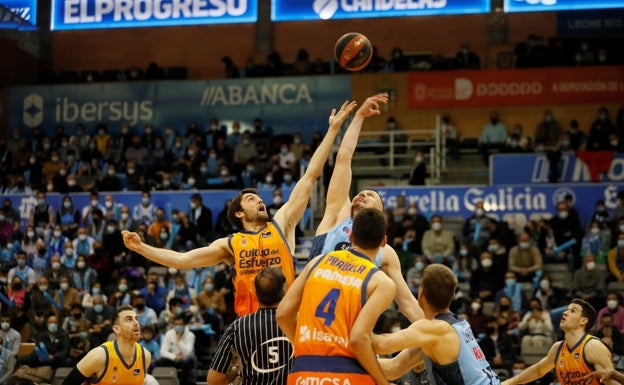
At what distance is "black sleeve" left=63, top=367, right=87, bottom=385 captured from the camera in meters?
8.64

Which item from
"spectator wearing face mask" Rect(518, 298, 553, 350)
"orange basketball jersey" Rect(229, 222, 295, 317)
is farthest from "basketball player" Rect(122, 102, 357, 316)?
"spectator wearing face mask" Rect(518, 298, 553, 350)

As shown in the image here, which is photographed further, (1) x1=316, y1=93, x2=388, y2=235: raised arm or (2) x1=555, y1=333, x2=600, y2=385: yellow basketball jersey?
(2) x1=555, y1=333, x2=600, y2=385: yellow basketball jersey

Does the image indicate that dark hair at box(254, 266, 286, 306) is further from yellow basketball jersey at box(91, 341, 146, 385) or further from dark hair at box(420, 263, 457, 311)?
yellow basketball jersey at box(91, 341, 146, 385)

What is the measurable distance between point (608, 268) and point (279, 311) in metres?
13.8

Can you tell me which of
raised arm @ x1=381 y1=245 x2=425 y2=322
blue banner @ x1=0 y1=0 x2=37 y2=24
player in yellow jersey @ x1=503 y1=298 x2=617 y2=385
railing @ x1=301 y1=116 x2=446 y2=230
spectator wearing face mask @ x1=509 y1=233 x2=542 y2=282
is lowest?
player in yellow jersey @ x1=503 y1=298 x2=617 y2=385

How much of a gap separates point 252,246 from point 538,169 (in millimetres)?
15677

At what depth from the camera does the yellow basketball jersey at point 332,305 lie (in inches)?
218

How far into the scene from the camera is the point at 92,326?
700 inches

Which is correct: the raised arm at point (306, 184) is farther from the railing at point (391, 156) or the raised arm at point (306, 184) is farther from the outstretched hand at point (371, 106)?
the railing at point (391, 156)

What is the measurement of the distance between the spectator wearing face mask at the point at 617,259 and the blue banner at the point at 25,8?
1501 centimetres

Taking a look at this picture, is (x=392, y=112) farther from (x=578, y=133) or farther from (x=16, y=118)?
(x=16, y=118)

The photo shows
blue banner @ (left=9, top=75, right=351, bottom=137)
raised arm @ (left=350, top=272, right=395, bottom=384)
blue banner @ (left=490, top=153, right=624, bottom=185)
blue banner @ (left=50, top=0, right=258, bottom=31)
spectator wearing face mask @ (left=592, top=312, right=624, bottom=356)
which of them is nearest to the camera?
raised arm @ (left=350, top=272, right=395, bottom=384)

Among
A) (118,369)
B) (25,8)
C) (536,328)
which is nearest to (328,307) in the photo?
(118,369)

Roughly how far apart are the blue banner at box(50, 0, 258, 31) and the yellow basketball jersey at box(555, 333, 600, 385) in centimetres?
1468
